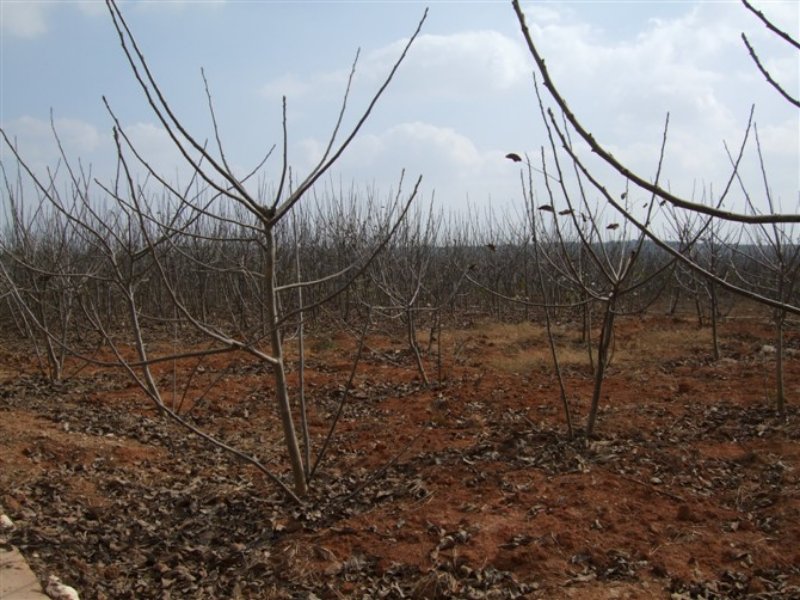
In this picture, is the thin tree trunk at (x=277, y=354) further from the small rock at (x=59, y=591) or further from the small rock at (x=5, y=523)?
the small rock at (x=5, y=523)

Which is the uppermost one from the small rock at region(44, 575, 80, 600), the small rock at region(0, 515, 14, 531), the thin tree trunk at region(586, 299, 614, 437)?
the thin tree trunk at region(586, 299, 614, 437)

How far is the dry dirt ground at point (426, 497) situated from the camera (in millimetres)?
2748

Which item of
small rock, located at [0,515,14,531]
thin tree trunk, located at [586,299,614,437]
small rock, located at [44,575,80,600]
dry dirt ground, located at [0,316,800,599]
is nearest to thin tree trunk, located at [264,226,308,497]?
dry dirt ground, located at [0,316,800,599]

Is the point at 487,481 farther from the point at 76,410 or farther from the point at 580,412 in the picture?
the point at 76,410

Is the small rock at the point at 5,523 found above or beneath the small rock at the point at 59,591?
above

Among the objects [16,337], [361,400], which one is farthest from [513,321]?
[16,337]

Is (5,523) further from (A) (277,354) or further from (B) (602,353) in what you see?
(B) (602,353)

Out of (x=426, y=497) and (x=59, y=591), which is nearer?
(x=59, y=591)

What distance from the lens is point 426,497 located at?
3.53 metres

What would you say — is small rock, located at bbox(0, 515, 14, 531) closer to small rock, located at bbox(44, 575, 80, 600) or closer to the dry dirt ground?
the dry dirt ground

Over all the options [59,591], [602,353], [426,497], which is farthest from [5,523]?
[602,353]

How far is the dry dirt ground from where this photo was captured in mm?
2748

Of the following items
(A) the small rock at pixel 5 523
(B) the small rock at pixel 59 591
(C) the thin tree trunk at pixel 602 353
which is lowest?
(B) the small rock at pixel 59 591

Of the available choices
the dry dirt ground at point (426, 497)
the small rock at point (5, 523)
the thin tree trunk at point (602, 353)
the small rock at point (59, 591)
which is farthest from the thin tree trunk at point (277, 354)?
the thin tree trunk at point (602, 353)
